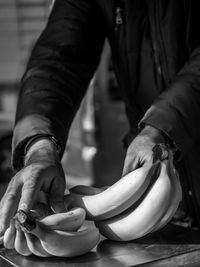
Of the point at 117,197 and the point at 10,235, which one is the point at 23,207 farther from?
the point at 117,197

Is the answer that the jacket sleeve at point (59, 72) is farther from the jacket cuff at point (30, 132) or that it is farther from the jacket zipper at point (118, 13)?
the jacket zipper at point (118, 13)

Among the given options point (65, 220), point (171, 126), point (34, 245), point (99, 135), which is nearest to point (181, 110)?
point (171, 126)

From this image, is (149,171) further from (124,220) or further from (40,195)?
(40,195)

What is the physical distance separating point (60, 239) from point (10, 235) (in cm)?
14

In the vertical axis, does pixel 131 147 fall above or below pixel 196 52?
below

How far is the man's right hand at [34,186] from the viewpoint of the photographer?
1.78 meters

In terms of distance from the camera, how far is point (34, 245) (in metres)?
1.71

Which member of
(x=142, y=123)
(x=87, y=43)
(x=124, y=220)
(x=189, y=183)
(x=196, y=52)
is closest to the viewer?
(x=124, y=220)

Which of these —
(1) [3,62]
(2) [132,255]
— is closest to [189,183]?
(2) [132,255]

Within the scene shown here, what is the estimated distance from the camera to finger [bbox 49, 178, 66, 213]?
1.84m

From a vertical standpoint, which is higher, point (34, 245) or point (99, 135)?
point (34, 245)

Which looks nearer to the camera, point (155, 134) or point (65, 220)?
point (65, 220)

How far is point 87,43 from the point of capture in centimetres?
252

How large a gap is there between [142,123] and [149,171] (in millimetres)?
243
